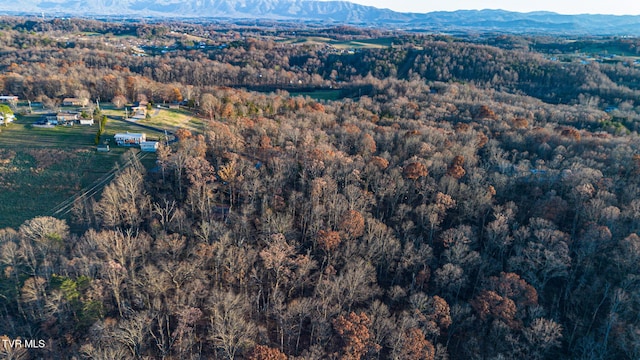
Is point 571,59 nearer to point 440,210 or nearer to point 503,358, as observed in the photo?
point 440,210

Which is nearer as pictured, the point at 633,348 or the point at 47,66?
the point at 633,348

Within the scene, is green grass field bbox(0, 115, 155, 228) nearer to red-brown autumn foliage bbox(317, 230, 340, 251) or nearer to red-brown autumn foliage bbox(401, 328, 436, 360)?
red-brown autumn foliage bbox(317, 230, 340, 251)

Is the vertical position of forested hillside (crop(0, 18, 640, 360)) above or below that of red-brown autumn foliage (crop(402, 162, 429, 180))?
below

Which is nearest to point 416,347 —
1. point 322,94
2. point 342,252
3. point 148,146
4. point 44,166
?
point 342,252

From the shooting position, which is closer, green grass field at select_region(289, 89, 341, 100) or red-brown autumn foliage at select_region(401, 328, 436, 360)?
red-brown autumn foliage at select_region(401, 328, 436, 360)

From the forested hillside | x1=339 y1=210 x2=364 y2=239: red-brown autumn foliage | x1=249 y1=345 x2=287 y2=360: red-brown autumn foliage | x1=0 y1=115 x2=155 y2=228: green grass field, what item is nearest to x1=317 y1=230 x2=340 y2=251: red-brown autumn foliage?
the forested hillside

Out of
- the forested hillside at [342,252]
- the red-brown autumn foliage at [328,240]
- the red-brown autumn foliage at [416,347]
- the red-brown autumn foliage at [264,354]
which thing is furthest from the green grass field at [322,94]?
the red-brown autumn foliage at [264,354]

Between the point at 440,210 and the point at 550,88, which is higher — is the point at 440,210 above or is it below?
below

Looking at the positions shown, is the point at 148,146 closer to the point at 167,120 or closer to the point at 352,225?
the point at 167,120

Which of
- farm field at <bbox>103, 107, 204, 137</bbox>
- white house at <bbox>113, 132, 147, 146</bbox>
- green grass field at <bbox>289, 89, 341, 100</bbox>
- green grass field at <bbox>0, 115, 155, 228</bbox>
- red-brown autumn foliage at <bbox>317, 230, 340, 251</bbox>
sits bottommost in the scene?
red-brown autumn foliage at <bbox>317, 230, 340, 251</bbox>

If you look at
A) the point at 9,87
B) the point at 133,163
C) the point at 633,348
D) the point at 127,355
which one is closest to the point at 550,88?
the point at 633,348
